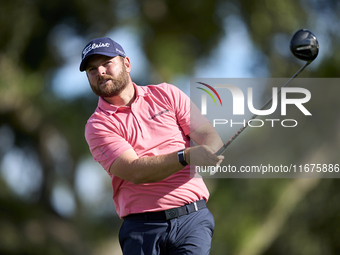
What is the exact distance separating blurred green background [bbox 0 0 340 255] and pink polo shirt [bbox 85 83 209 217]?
17.1 feet

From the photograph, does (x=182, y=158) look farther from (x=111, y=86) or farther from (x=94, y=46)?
(x=94, y=46)

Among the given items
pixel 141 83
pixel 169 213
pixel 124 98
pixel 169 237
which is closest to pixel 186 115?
pixel 124 98

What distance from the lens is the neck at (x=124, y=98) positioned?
10.5 feet

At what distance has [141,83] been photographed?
9266mm

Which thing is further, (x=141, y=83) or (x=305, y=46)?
(x=141, y=83)

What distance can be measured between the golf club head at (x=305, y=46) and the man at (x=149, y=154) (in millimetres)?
700

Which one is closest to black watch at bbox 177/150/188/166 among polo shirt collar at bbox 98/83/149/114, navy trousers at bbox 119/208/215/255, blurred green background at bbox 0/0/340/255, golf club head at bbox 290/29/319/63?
navy trousers at bbox 119/208/215/255

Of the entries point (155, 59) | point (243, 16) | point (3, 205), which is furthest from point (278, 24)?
point (3, 205)

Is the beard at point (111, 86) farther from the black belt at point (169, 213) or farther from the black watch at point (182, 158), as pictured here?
the black belt at point (169, 213)

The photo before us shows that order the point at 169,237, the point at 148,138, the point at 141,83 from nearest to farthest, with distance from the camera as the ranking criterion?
the point at 169,237 < the point at 148,138 < the point at 141,83

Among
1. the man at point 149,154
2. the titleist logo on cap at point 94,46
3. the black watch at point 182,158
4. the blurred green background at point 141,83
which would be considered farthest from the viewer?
the blurred green background at point 141,83

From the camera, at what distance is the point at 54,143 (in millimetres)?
10414

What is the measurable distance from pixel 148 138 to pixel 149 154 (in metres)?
0.10

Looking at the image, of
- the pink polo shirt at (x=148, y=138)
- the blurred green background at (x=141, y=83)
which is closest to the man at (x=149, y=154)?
the pink polo shirt at (x=148, y=138)
